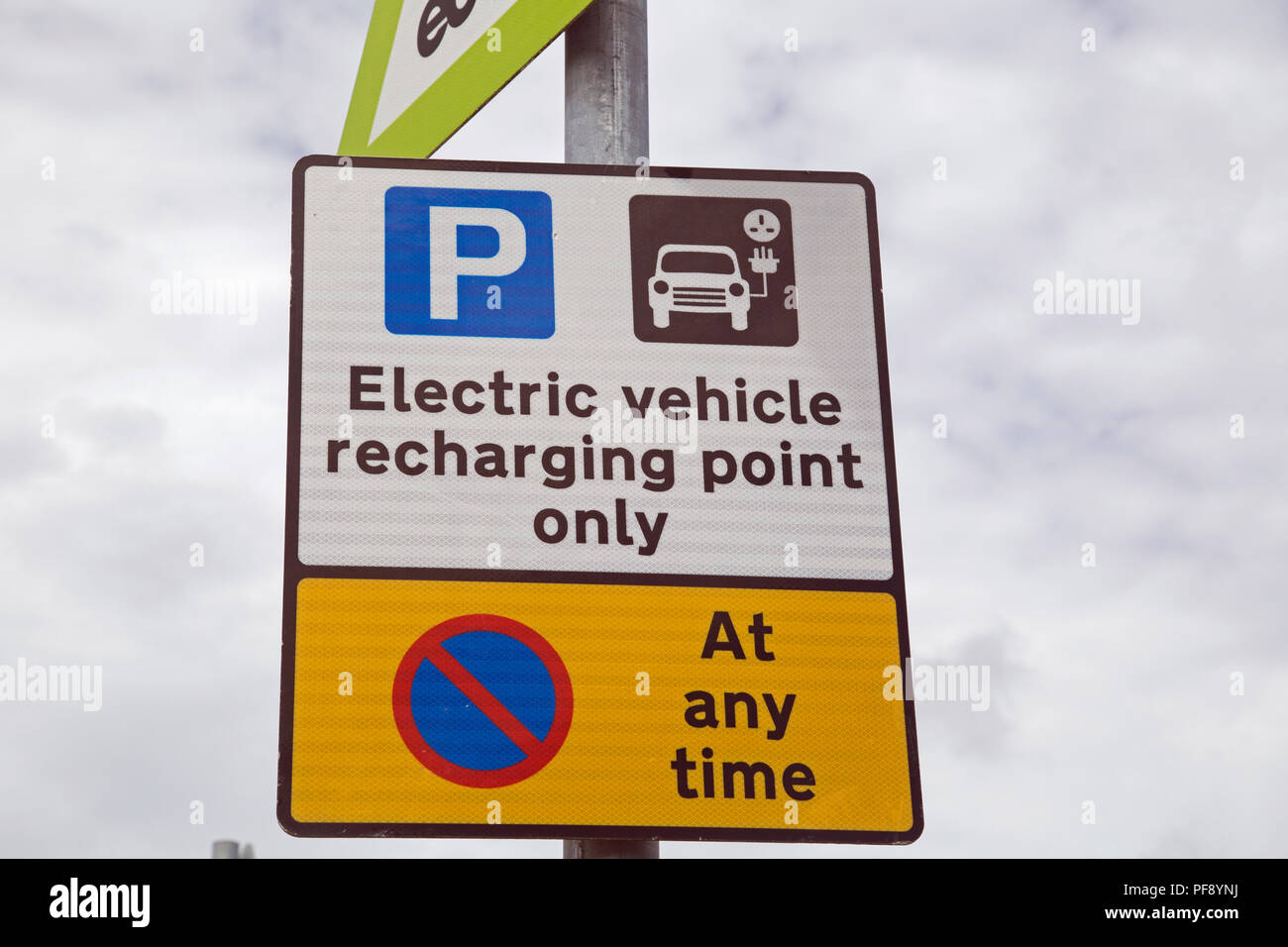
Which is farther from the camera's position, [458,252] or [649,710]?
[458,252]

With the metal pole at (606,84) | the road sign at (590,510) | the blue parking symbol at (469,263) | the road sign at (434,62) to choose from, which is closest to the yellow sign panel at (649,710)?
the road sign at (590,510)

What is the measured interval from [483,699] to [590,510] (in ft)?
1.10

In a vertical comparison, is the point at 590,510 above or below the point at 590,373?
below

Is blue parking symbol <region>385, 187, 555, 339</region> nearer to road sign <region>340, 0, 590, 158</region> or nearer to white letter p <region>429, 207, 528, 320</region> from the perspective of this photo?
white letter p <region>429, 207, 528, 320</region>

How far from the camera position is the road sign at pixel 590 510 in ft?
7.46

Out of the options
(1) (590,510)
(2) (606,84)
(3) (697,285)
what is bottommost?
(1) (590,510)

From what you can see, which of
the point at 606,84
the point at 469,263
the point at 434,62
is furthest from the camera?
the point at 434,62

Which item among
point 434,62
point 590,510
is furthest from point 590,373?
point 434,62

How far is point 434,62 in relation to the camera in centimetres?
319

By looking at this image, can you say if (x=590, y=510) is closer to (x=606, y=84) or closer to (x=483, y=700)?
(x=483, y=700)

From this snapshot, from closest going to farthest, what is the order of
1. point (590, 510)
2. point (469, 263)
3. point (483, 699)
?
point (483, 699), point (590, 510), point (469, 263)

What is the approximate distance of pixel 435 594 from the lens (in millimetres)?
2359
